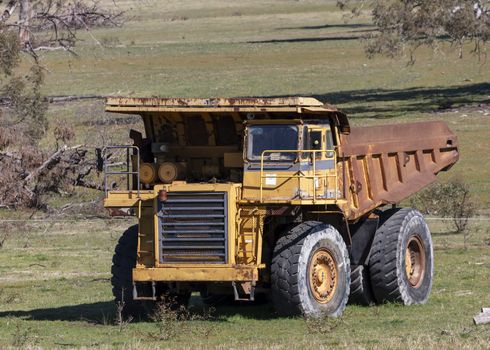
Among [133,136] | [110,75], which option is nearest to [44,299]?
[133,136]

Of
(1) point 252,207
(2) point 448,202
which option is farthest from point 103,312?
(2) point 448,202

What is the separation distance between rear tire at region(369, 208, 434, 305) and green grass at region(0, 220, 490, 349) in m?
0.21

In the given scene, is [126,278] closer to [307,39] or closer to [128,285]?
[128,285]

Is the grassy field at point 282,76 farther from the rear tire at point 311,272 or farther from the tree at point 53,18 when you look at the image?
the rear tire at point 311,272

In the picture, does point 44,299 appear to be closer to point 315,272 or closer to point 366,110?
point 315,272

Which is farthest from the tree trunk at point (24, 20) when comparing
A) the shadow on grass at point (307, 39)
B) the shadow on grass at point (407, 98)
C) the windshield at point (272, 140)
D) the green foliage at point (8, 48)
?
the shadow on grass at point (307, 39)

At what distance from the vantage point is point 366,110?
171 ft

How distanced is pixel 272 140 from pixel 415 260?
11.6ft

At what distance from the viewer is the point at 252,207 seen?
15.4m

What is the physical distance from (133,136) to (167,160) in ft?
1.77

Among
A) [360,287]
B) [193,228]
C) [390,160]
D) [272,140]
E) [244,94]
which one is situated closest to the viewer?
[193,228]

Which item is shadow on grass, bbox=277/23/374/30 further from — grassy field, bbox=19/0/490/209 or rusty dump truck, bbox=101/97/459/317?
rusty dump truck, bbox=101/97/459/317

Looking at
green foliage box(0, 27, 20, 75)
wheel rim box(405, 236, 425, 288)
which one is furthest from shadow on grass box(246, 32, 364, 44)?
wheel rim box(405, 236, 425, 288)

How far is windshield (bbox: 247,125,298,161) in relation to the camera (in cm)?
1561
